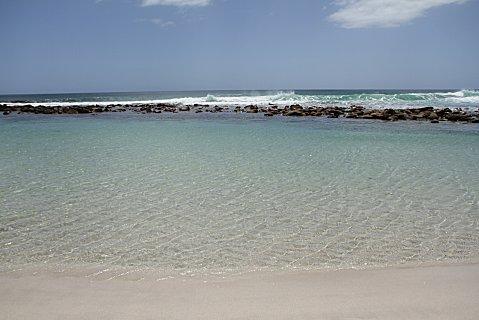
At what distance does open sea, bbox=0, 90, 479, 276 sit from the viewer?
5031 mm

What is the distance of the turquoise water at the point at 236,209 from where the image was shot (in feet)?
16.6

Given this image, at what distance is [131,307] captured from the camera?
3715 mm

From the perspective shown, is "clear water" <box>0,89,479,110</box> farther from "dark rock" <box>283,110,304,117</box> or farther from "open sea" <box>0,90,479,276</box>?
"open sea" <box>0,90,479,276</box>

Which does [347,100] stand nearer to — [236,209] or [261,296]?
Result: [236,209]

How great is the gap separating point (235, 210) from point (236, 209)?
58 millimetres

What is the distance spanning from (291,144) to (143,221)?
1032 centimetres

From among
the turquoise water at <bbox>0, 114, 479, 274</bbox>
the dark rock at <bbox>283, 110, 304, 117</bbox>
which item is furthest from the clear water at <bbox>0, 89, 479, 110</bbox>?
the turquoise water at <bbox>0, 114, 479, 274</bbox>

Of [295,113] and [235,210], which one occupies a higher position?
[295,113]

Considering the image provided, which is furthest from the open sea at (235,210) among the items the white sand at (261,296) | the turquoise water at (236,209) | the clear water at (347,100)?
the clear water at (347,100)

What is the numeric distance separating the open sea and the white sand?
0.36 m

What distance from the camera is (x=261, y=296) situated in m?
3.95

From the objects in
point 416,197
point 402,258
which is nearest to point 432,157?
point 416,197

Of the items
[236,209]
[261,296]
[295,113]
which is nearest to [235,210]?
[236,209]

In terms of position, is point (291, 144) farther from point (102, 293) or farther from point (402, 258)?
point (102, 293)
